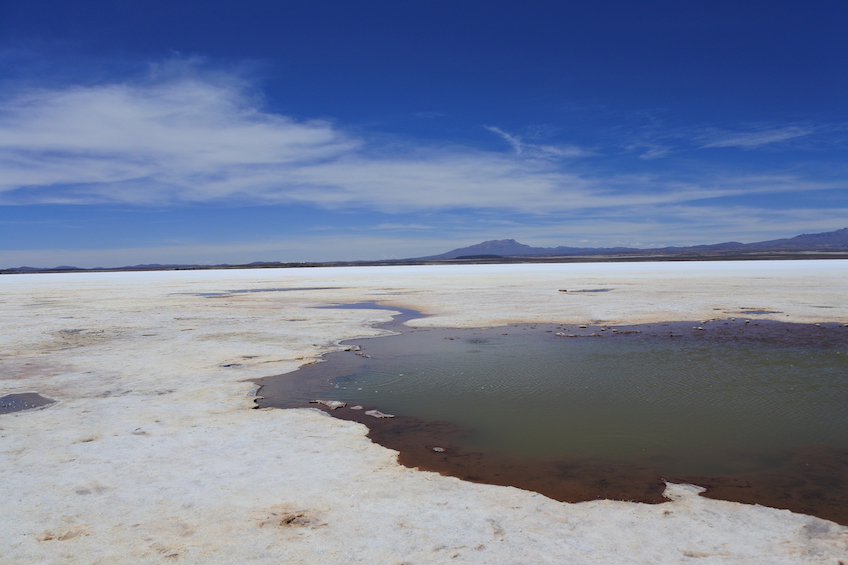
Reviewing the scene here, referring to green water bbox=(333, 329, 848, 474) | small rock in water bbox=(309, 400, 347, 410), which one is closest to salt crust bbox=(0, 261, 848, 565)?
small rock in water bbox=(309, 400, 347, 410)

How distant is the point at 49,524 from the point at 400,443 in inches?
129

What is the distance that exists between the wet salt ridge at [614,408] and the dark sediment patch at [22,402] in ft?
10.0

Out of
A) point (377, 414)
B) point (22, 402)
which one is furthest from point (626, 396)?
point (22, 402)

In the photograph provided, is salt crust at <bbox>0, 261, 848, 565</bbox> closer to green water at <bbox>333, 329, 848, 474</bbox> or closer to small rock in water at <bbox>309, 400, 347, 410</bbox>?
small rock in water at <bbox>309, 400, 347, 410</bbox>

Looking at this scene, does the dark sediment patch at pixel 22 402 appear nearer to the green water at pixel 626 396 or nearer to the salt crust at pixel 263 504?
the salt crust at pixel 263 504

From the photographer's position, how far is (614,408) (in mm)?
7164

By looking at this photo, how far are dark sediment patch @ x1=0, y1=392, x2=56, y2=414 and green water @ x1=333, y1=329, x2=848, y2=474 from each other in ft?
13.6

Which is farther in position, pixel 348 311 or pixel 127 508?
pixel 348 311

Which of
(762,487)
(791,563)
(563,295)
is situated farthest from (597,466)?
(563,295)

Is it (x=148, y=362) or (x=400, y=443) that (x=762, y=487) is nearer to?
(x=400, y=443)

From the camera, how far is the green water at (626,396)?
5.87m

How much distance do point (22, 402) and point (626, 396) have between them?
8790 millimetres

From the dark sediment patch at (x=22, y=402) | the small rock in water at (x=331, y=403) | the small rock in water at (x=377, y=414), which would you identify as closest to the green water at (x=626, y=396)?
the small rock in water at (x=377, y=414)

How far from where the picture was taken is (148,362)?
10312 mm
